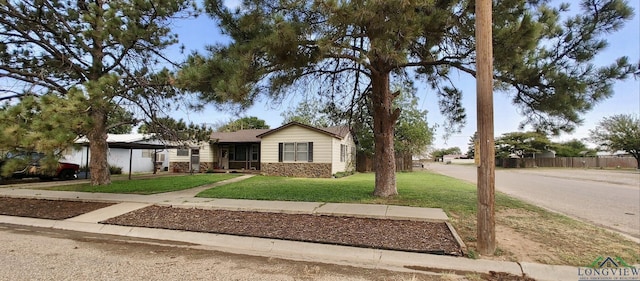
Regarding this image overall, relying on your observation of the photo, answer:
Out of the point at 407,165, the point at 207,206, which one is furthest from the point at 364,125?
the point at 407,165

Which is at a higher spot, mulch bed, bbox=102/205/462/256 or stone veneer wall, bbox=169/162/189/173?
stone veneer wall, bbox=169/162/189/173

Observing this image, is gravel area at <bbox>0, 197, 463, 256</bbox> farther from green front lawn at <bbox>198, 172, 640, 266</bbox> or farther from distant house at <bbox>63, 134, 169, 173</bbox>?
distant house at <bbox>63, 134, 169, 173</bbox>

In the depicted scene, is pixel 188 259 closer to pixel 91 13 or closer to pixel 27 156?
pixel 27 156

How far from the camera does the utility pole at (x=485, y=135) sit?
5.12 m

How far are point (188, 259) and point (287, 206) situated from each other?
3468mm

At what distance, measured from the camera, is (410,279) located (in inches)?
170

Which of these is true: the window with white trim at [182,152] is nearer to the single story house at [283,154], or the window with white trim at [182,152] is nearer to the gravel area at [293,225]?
the single story house at [283,154]

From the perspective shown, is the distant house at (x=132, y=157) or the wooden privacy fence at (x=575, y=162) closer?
the distant house at (x=132, y=157)

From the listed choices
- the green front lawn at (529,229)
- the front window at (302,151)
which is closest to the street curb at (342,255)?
the green front lawn at (529,229)

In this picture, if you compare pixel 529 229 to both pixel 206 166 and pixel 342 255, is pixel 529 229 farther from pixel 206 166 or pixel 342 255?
pixel 206 166

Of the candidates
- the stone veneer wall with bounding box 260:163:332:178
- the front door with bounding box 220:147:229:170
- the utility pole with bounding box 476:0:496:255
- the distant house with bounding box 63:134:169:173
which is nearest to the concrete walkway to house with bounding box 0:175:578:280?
the utility pole with bounding box 476:0:496:255

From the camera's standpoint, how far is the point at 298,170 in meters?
20.4

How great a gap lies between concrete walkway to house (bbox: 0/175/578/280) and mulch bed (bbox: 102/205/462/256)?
0.19 m

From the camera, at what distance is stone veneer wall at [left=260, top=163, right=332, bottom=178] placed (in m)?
20.0
